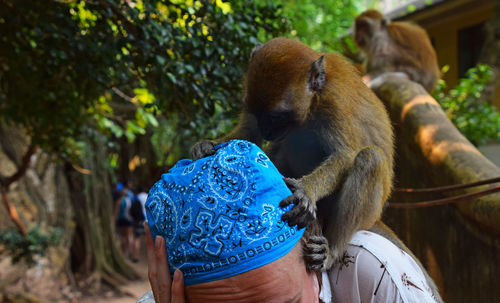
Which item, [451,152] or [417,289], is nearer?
[417,289]

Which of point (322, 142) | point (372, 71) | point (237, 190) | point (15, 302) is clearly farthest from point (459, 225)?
point (15, 302)

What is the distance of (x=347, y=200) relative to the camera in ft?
7.70

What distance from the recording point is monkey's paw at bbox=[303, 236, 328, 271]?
1652mm

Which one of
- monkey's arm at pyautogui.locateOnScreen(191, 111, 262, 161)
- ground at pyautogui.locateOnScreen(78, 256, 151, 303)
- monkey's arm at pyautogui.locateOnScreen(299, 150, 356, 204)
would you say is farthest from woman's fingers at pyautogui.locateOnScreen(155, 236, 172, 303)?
ground at pyautogui.locateOnScreen(78, 256, 151, 303)

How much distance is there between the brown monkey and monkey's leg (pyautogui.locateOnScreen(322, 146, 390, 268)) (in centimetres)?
593

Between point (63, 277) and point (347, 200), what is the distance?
8.01m

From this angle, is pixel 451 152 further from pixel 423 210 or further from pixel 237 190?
pixel 237 190

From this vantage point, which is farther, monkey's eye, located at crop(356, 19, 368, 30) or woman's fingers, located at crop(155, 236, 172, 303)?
monkey's eye, located at crop(356, 19, 368, 30)

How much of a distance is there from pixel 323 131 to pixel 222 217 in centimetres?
137

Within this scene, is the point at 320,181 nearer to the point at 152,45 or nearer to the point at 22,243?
the point at 152,45

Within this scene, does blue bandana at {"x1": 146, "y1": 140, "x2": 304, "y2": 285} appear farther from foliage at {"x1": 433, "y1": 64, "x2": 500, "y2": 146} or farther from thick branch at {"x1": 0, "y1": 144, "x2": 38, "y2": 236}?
foliage at {"x1": 433, "y1": 64, "x2": 500, "y2": 146}

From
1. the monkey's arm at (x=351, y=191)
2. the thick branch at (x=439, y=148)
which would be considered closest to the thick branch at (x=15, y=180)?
the monkey's arm at (x=351, y=191)

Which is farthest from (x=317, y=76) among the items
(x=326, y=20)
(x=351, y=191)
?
Answer: (x=326, y=20)

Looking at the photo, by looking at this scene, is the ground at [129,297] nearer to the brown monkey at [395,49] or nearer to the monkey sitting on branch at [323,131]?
the brown monkey at [395,49]
